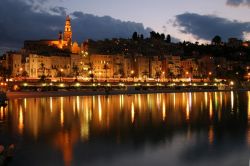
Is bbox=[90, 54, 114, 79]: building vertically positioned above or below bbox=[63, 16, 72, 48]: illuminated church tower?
below

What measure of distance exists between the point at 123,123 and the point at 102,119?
136 inches

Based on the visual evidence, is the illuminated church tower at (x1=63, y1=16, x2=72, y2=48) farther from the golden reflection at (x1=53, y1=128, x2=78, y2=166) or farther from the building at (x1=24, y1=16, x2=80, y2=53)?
the golden reflection at (x1=53, y1=128, x2=78, y2=166)

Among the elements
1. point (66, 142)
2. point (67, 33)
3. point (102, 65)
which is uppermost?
point (67, 33)

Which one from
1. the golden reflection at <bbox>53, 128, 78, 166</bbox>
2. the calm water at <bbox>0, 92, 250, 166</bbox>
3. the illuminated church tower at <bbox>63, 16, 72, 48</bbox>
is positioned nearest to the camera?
the calm water at <bbox>0, 92, 250, 166</bbox>

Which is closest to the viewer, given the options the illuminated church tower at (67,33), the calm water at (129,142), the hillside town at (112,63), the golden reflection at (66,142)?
the calm water at (129,142)

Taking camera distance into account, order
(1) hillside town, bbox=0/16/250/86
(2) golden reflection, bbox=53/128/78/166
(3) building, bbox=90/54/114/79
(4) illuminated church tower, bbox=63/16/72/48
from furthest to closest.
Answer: (4) illuminated church tower, bbox=63/16/72/48
(3) building, bbox=90/54/114/79
(1) hillside town, bbox=0/16/250/86
(2) golden reflection, bbox=53/128/78/166

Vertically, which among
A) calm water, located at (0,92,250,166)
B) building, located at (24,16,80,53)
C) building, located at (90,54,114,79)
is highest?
building, located at (24,16,80,53)

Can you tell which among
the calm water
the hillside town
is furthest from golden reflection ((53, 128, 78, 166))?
the hillside town

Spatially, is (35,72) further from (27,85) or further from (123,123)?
(123,123)

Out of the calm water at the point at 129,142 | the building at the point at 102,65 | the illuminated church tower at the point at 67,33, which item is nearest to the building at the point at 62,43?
the illuminated church tower at the point at 67,33

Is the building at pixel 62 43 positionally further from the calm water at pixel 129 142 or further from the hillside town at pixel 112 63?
the calm water at pixel 129 142

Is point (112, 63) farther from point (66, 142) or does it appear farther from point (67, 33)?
point (66, 142)

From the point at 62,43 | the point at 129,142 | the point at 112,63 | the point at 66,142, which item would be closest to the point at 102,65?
the point at 112,63

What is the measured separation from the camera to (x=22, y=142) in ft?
70.2
